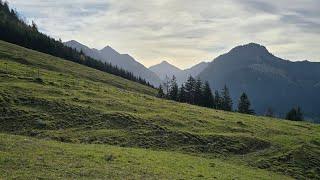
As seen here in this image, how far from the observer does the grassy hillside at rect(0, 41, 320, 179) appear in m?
38.2

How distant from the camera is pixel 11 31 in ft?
625

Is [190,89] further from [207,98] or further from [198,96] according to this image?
[207,98]

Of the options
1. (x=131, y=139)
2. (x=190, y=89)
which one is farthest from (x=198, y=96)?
(x=131, y=139)

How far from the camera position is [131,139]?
182ft

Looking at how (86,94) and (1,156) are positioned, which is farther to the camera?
(86,94)

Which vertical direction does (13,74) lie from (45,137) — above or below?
above

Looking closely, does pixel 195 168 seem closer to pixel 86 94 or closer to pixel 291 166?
pixel 291 166

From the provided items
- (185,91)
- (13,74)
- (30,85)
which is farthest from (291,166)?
(185,91)

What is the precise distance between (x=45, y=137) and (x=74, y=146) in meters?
7.09

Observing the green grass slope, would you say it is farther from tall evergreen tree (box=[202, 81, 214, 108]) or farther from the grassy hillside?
tall evergreen tree (box=[202, 81, 214, 108])

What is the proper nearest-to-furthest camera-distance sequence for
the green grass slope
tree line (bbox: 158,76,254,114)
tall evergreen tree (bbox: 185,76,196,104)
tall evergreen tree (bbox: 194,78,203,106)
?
the green grass slope → tree line (bbox: 158,76,254,114) → tall evergreen tree (bbox: 194,78,203,106) → tall evergreen tree (bbox: 185,76,196,104)

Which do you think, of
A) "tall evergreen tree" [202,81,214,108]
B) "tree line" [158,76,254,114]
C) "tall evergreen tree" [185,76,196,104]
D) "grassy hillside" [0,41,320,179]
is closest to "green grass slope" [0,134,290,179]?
"grassy hillside" [0,41,320,179]

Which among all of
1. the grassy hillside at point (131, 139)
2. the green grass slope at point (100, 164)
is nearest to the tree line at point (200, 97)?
the grassy hillside at point (131, 139)

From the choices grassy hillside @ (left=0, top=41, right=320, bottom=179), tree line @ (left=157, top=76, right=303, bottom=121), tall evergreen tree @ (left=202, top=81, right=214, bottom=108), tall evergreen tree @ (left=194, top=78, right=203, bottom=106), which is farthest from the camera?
tall evergreen tree @ (left=194, top=78, right=203, bottom=106)
